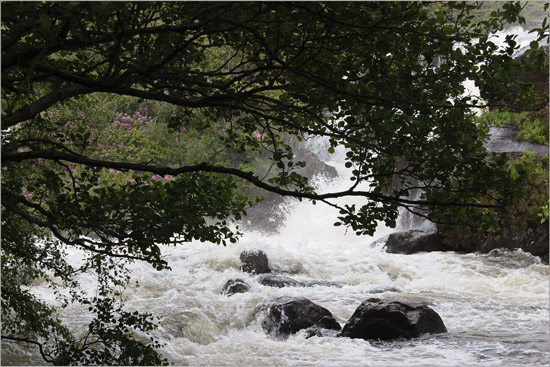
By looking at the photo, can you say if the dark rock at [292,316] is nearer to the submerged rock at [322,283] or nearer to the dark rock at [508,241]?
the submerged rock at [322,283]

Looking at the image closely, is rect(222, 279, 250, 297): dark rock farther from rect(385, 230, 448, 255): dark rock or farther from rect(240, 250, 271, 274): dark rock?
rect(385, 230, 448, 255): dark rock

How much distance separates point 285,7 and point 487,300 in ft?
24.1

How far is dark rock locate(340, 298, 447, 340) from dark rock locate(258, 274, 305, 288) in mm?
2781

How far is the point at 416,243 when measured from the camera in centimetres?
1331

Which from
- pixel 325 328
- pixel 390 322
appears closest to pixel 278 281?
pixel 325 328

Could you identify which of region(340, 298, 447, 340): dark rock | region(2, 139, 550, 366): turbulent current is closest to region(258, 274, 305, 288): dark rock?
region(2, 139, 550, 366): turbulent current

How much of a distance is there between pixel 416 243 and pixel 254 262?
13.5 ft

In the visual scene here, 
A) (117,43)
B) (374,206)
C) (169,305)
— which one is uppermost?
(117,43)

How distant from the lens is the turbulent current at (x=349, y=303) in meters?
6.48

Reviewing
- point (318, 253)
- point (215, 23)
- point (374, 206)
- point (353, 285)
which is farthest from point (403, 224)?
point (215, 23)

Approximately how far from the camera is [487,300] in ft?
29.7

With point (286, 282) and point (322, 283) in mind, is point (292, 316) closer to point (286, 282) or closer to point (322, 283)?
point (286, 282)

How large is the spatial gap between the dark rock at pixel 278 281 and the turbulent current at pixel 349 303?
24cm

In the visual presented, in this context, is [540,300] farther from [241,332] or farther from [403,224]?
[403,224]
